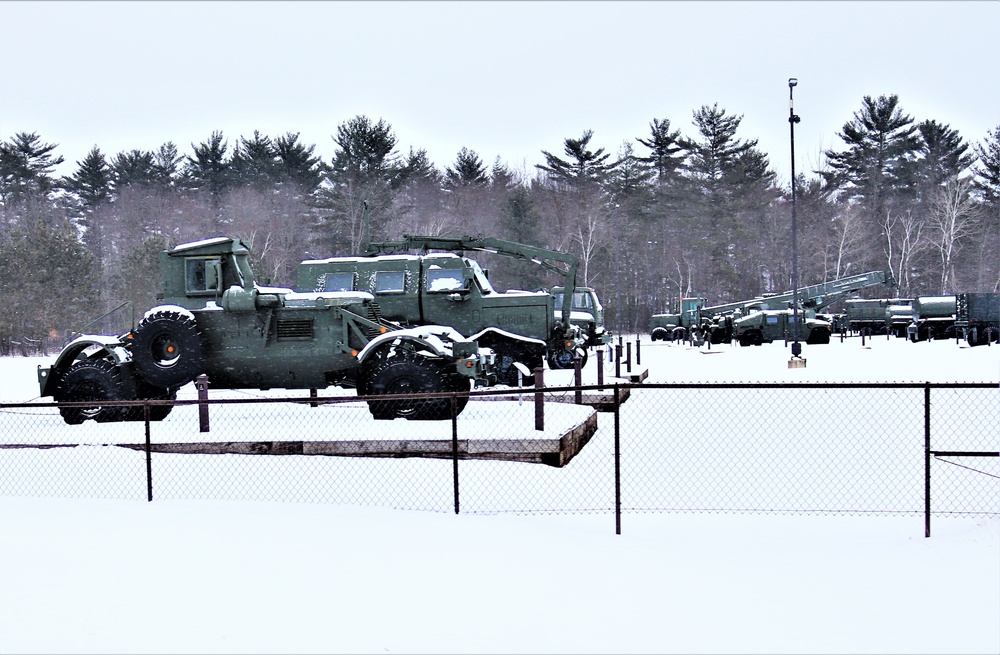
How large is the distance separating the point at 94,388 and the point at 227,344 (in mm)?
1875

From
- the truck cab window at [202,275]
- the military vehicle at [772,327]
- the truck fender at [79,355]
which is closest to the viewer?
the truck fender at [79,355]

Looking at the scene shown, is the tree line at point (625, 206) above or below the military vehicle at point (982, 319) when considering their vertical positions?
above

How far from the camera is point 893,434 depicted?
11.6m

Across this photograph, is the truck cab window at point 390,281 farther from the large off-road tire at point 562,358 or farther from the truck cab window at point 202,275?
the large off-road tire at point 562,358

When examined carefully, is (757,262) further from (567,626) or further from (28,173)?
(567,626)

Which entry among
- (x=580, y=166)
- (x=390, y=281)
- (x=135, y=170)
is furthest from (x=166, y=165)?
(x=390, y=281)

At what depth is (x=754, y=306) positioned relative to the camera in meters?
40.1

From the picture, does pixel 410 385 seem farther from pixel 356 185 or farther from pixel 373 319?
pixel 356 185

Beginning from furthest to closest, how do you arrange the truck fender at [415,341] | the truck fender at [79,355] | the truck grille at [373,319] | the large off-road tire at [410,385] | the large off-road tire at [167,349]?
the truck grille at [373,319] < the truck fender at [79,355] < the large off-road tire at [167,349] < the truck fender at [415,341] < the large off-road tire at [410,385]

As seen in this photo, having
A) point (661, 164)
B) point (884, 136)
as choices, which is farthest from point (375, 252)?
point (884, 136)

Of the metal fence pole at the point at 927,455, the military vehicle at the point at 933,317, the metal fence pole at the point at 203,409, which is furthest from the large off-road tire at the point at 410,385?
the military vehicle at the point at 933,317

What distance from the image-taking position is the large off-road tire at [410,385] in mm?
11469

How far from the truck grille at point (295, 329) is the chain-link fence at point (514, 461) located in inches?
43.7

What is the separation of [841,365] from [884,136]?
43.0 metres
